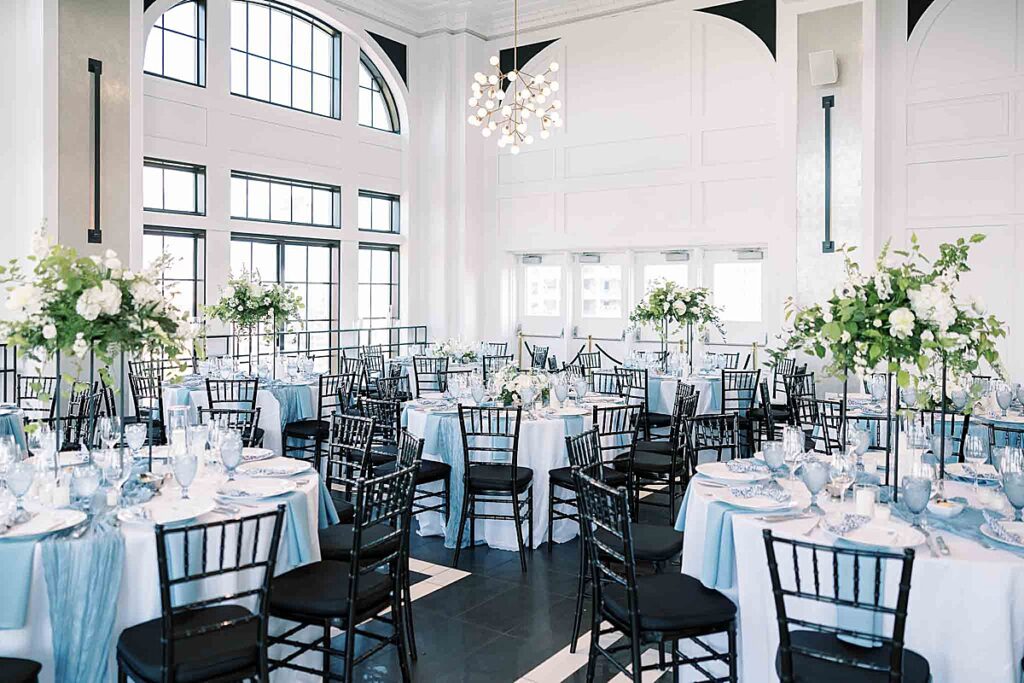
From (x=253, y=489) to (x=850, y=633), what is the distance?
245 cm

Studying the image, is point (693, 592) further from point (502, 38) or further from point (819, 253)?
point (502, 38)

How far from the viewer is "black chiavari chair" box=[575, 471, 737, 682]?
10.2 ft

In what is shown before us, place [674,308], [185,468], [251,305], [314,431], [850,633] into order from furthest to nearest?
1. [674,308]
2. [251,305]
3. [314,431]
4. [185,468]
5. [850,633]

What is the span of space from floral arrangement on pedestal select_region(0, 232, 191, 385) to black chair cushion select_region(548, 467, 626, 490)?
9.02ft

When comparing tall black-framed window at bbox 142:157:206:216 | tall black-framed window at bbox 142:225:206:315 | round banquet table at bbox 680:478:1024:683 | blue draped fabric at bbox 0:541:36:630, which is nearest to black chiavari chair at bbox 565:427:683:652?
round banquet table at bbox 680:478:1024:683

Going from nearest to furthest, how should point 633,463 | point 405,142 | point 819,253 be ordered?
point 633,463, point 819,253, point 405,142

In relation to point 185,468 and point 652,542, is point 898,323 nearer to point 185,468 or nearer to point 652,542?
point 652,542

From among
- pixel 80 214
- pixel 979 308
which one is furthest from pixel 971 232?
pixel 80 214

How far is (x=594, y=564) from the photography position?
3424 mm

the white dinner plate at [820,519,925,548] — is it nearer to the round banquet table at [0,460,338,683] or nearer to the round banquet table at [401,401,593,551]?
the round banquet table at [0,460,338,683]

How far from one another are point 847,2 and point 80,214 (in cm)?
888

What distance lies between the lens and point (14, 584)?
2863mm

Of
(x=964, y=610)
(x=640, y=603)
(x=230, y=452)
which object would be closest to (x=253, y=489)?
(x=230, y=452)

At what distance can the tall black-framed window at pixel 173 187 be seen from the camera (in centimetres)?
968
